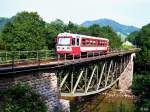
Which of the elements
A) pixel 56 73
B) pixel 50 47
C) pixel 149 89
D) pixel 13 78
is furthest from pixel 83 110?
pixel 50 47

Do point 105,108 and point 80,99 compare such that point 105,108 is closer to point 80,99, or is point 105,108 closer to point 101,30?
point 80,99

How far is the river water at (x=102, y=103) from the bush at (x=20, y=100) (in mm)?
23415

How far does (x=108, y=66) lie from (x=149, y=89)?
2393cm

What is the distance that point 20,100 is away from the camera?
22953 millimetres

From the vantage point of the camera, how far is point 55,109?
27.8 metres

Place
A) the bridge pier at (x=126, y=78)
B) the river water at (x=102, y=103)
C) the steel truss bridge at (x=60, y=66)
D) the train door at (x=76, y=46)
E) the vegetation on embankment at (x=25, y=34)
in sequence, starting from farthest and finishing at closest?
the bridge pier at (x=126, y=78), the vegetation on embankment at (x=25, y=34), the river water at (x=102, y=103), the train door at (x=76, y=46), the steel truss bridge at (x=60, y=66)

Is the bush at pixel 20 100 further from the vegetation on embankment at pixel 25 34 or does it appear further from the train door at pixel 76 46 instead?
the vegetation on embankment at pixel 25 34

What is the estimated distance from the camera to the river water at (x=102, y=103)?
51.0 m

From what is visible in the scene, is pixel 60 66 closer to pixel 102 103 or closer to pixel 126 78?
pixel 102 103

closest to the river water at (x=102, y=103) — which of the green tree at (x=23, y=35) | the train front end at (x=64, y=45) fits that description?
the train front end at (x=64, y=45)

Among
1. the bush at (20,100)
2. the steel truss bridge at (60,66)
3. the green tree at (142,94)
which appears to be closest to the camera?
the bush at (20,100)

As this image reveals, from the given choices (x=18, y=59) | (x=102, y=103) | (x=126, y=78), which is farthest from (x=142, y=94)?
(x=126, y=78)

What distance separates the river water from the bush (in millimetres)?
23415

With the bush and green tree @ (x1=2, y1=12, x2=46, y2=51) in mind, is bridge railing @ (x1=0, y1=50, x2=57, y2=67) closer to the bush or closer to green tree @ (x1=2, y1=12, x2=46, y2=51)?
the bush
